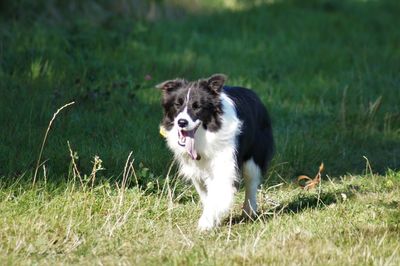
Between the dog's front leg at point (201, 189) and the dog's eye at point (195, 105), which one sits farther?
the dog's front leg at point (201, 189)

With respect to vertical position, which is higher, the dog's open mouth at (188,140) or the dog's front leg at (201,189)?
the dog's open mouth at (188,140)

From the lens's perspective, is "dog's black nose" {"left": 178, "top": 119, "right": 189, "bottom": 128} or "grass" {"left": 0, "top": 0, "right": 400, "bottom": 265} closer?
"grass" {"left": 0, "top": 0, "right": 400, "bottom": 265}

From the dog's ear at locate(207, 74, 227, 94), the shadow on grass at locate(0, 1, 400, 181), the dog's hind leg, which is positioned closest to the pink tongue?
the dog's ear at locate(207, 74, 227, 94)

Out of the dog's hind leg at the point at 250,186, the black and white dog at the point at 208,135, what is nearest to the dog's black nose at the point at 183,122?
the black and white dog at the point at 208,135

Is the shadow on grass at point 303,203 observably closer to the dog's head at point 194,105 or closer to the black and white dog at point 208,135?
the black and white dog at point 208,135

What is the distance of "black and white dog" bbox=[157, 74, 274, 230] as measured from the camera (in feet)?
21.4

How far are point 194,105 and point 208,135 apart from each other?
280 mm

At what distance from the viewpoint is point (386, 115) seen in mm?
10406

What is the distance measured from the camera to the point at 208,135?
6.59 meters

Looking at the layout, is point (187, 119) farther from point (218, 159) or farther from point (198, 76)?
point (198, 76)

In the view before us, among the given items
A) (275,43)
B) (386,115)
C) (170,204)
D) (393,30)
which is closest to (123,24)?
(275,43)

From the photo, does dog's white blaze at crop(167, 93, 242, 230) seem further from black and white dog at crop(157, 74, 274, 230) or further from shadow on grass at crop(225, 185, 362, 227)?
shadow on grass at crop(225, 185, 362, 227)

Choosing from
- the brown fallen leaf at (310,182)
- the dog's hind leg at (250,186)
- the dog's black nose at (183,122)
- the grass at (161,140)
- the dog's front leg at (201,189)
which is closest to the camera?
the grass at (161,140)

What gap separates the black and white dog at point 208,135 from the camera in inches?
257
